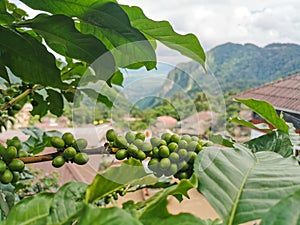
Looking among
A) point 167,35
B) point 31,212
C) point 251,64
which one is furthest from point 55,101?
point 251,64

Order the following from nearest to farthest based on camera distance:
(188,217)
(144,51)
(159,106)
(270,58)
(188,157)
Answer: (188,217) → (188,157) → (144,51) → (159,106) → (270,58)

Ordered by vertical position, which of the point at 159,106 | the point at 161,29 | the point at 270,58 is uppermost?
the point at 161,29

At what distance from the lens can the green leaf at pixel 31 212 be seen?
246 millimetres

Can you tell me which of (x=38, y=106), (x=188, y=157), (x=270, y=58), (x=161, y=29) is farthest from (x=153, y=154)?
(x=270, y=58)

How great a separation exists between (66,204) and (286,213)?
14 centimetres

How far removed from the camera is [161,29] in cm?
41

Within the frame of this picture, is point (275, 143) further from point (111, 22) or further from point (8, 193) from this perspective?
point (8, 193)

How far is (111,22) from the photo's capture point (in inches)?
15.9

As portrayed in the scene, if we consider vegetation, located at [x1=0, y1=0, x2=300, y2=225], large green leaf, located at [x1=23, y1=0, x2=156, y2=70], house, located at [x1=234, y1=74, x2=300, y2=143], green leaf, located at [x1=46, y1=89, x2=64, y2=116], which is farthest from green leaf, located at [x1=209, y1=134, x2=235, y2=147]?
house, located at [x1=234, y1=74, x2=300, y2=143]

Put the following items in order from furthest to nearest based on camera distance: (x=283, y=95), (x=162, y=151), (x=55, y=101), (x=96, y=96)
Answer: (x=283, y=95)
(x=55, y=101)
(x=96, y=96)
(x=162, y=151)

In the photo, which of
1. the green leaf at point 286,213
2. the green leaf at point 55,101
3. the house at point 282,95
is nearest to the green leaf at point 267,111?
the green leaf at point 286,213

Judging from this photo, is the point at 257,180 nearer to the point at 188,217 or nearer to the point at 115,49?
the point at 188,217

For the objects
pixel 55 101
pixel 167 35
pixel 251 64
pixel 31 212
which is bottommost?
pixel 251 64

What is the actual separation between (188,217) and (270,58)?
2200 millimetres
